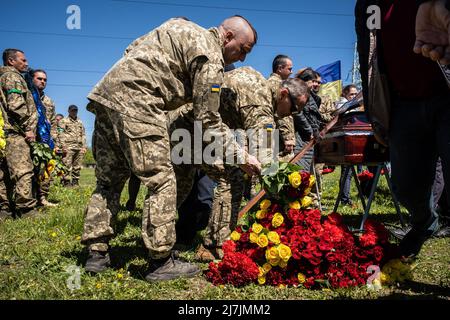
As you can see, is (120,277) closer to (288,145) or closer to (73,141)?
(288,145)

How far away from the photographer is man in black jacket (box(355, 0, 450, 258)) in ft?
6.89

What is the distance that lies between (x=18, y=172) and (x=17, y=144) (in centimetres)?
42

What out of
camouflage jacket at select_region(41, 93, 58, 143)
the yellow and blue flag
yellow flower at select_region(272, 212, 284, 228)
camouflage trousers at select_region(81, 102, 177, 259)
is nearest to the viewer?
camouflage trousers at select_region(81, 102, 177, 259)

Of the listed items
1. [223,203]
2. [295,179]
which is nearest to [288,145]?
[223,203]

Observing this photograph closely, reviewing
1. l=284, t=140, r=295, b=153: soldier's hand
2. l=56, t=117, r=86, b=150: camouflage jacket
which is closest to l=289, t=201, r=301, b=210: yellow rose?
l=284, t=140, r=295, b=153: soldier's hand

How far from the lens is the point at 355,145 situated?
3.74m

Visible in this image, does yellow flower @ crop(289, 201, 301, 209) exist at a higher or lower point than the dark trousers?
lower

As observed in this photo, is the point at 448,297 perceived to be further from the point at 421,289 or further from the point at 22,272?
the point at 22,272

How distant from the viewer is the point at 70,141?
12.2m

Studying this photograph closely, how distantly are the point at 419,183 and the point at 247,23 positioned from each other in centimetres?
177

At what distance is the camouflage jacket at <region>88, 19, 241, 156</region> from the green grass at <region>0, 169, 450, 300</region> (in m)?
1.14

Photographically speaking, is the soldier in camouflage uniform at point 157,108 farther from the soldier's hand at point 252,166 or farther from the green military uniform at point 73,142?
the green military uniform at point 73,142

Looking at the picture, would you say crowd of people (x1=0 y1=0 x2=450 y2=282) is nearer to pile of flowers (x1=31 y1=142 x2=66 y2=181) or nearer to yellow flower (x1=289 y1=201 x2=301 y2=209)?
yellow flower (x1=289 y1=201 x2=301 y2=209)
